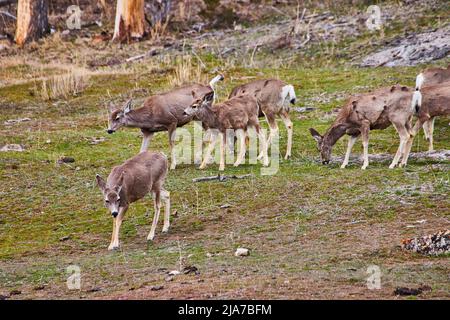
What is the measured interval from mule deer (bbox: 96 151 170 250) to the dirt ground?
0.36 meters

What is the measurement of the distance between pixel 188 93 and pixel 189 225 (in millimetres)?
5142

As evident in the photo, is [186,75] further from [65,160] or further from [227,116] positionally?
[227,116]

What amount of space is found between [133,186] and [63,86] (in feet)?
47.2

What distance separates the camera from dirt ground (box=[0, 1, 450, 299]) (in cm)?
1062

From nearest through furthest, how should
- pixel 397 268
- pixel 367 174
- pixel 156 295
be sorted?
1. pixel 156 295
2. pixel 397 268
3. pixel 367 174

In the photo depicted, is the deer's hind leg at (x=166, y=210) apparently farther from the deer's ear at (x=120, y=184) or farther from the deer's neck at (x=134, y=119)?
the deer's neck at (x=134, y=119)

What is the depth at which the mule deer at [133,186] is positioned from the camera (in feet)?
42.2

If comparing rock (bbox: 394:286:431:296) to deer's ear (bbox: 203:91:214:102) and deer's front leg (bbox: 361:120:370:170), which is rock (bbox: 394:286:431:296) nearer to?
deer's front leg (bbox: 361:120:370:170)

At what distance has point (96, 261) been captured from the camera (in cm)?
1219

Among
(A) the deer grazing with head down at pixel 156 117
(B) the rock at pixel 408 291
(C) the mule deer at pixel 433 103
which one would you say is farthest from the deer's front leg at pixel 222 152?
(B) the rock at pixel 408 291

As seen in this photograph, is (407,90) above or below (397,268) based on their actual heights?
above

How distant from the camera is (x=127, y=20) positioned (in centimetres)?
3541
